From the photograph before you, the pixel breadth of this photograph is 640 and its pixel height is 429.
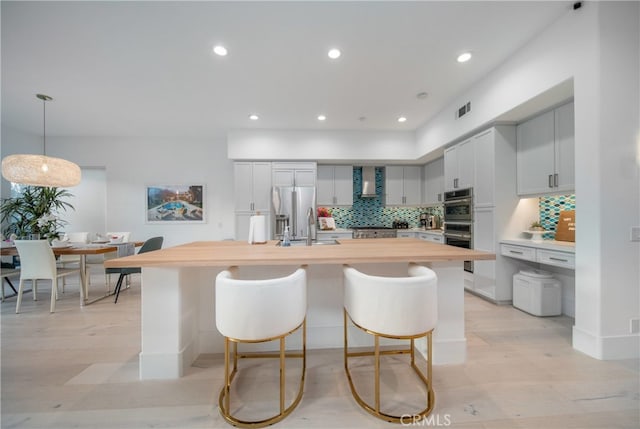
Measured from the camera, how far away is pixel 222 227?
17.2ft

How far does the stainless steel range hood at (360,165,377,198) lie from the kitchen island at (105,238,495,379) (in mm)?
3011

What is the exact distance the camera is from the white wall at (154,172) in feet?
16.3

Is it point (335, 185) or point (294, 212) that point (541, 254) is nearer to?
point (335, 185)

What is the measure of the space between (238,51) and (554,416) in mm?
3576

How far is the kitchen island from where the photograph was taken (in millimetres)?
1451

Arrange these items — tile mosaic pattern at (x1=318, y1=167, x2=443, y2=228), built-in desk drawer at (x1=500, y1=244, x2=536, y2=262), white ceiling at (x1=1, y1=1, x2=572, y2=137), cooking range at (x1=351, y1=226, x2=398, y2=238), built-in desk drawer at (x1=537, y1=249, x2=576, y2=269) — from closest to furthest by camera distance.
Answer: white ceiling at (x1=1, y1=1, x2=572, y2=137) → built-in desk drawer at (x1=537, y1=249, x2=576, y2=269) → built-in desk drawer at (x1=500, y1=244, x2=536, y2=262) → cooking range at (x1=351, y1=226, x2=398, y2=238) → tile mosaic pattern at (x1=318, y1=167, x2=443, y2=228)

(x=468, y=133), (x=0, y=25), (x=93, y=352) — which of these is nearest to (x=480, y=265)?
(x=468, y=133)

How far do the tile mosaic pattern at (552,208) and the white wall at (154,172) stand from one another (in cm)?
517

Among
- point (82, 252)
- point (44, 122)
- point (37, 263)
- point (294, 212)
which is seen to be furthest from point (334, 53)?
point (44, 122)

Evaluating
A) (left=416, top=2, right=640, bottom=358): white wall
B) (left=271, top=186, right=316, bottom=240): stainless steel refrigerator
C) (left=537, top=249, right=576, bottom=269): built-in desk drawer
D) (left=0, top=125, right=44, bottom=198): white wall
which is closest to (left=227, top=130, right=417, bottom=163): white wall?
(left=271, top=186, right=316, bottom=240): stainless steel refrigerator

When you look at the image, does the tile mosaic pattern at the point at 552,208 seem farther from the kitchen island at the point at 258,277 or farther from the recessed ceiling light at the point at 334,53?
the recessed ceiling light at the point at 334,53

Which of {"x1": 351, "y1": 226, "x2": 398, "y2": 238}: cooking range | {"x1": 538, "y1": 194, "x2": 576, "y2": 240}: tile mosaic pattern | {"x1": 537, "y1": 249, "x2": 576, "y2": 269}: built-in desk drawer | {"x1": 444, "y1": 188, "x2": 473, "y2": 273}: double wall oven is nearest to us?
{"x1": 537, "y1": 249, "x2": 576, "y2": 269}: built-in desk drawer

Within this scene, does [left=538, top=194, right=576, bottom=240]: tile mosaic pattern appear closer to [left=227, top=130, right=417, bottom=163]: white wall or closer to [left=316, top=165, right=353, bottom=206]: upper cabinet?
[left=227, top=130, right=417, bottom=163]: white wall

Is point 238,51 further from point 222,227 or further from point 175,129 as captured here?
point 222,227
